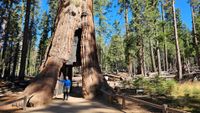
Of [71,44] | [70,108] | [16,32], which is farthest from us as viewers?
[16,32]

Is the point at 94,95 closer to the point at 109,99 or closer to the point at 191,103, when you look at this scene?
the point at 109,99

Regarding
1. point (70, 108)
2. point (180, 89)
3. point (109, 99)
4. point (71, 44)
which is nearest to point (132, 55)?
point (180, 89)

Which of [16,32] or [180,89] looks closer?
[180,89]

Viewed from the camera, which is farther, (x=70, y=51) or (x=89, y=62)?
(x=70, y=51)

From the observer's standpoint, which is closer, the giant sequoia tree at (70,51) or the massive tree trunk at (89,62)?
the giant sequoia tree at (70,51)

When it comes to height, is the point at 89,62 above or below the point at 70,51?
below

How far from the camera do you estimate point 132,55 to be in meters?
36.2

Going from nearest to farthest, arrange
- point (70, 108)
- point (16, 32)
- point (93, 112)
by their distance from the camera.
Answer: point (93, 112) < point (70, 108) < point (16, 32)

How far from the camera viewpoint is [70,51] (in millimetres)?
18641

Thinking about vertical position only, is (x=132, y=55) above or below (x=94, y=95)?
above

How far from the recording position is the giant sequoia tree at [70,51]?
15.4 metres

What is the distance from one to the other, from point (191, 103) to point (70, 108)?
7.90 m

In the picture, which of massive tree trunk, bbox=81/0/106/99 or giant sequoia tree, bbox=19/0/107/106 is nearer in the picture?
giant sequoia tree, bbox=19/0/107/106

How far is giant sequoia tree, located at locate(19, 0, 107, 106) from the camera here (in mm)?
15442
